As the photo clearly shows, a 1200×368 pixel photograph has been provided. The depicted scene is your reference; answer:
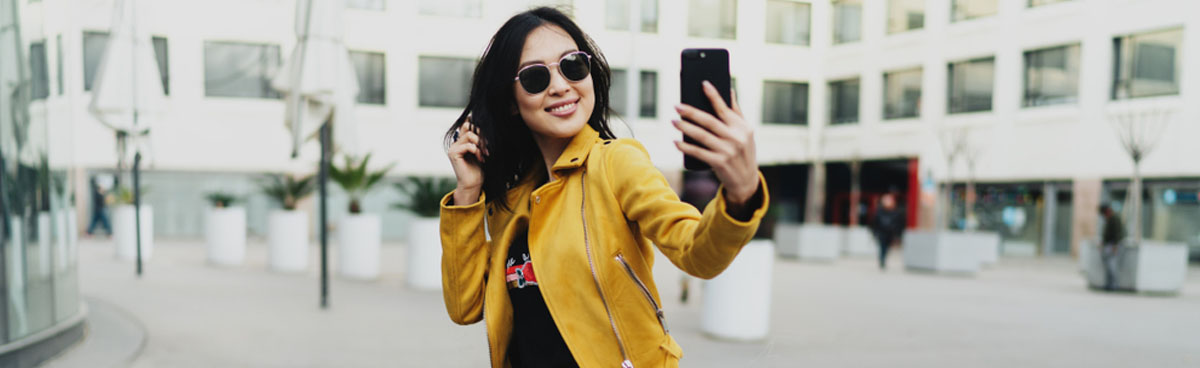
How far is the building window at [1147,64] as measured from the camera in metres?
19.6

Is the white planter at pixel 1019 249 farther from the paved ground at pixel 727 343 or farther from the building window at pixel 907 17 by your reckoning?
the paved ground at pixel 727 343

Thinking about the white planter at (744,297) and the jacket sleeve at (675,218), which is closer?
the jacket sleeve at (675,218)

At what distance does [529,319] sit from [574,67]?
0.51 meters

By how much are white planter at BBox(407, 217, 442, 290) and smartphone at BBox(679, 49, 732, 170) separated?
902 cm

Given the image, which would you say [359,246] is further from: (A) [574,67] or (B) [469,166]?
(A) [574,67]

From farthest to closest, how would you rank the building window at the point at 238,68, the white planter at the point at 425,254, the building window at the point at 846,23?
the building window at the point at 238,68 < the white planter at the point at 425,254 < the building window at the point at 846,23

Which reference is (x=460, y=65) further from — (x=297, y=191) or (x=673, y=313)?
(x=673, y=313)

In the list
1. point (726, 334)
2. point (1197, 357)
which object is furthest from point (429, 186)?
point (1197, 357)

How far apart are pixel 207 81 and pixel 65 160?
64.0 ft

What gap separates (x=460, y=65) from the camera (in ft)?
82.1

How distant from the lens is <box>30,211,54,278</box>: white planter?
207 inches

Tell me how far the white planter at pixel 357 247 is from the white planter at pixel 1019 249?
18571 millimetres

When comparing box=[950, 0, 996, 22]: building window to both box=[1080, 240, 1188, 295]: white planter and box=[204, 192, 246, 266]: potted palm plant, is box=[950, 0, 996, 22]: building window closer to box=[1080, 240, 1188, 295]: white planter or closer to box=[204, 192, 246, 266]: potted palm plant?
box=[1080, 240, 1188, 295]: white planter

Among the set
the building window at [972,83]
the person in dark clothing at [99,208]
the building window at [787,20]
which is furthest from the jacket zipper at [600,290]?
the building window at [972,83]
